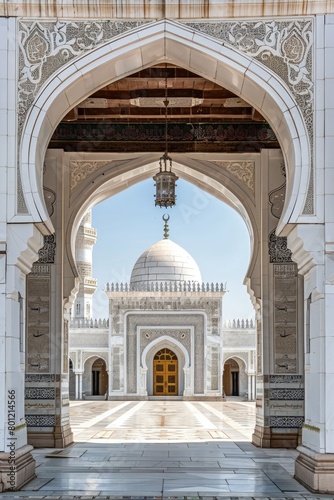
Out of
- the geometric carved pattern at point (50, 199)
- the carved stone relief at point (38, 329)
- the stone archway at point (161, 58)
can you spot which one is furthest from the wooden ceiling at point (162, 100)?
the carved stone relief at point (38, 329)

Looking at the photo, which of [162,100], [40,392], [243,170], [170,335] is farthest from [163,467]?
[170,335]

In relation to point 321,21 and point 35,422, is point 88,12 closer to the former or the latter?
point 321,21

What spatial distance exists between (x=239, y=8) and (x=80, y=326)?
65.3 feet

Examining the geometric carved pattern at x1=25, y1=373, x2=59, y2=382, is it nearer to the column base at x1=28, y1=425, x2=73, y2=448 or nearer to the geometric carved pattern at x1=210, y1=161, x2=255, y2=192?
the column base at x1=28, y1=425, x2=73, y2=448

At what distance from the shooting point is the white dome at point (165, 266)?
24.2 meters

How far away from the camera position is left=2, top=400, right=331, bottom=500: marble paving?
4.96 metres

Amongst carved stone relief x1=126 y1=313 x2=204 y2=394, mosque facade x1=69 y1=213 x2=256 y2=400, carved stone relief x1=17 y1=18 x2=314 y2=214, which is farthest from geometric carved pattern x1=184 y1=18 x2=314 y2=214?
carved stone relief x1=126 y1=313 x2=204 y2=394

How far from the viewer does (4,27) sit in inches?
207

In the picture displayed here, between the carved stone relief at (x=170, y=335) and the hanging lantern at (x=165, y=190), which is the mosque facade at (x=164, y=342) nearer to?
the carved stone relief at (x=170, y=335)

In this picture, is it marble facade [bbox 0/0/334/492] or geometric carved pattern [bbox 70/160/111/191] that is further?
geometric carved pattern [bbox 70/160/111/191]

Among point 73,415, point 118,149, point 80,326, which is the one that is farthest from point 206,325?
point 118,149

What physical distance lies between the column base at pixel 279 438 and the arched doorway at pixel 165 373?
14908mm

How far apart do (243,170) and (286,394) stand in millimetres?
2559

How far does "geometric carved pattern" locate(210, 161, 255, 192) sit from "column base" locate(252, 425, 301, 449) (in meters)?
2.69
